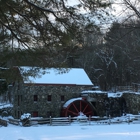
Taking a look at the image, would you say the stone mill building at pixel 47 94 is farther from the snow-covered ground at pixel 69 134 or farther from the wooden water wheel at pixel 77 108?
the snow-covered ground at pixel 69 134

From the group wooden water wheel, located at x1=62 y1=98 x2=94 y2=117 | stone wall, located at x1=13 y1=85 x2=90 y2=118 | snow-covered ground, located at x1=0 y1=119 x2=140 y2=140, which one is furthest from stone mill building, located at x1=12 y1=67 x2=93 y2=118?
snow-covered ground, located at x1=0 y1=119 x2=140 y2=140

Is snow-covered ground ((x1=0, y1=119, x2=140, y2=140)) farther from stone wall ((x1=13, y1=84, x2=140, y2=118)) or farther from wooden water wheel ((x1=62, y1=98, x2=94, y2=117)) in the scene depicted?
stone wall ((x1=13, y1=84, x2=140, y2=118))

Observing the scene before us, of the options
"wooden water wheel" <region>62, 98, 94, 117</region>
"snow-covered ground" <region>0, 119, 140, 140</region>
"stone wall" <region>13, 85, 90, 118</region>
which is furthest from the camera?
"stone wall" <region>13, 85, 90, 118</region>

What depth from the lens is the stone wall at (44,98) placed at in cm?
3136

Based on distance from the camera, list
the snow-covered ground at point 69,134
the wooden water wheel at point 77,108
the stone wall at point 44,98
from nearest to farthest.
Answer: the snow-covered ground at point 69,134 → the wooden water wheel at point 77,108 → the stone wall at point 44,98

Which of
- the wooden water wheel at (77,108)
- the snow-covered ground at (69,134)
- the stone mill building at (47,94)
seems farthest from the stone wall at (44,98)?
the snow-covered ground at (69,134)

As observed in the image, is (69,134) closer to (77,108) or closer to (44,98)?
(77,108)

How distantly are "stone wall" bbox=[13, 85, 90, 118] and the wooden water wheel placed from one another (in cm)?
106

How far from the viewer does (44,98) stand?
104 ft

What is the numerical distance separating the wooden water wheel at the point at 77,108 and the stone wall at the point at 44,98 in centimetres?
106

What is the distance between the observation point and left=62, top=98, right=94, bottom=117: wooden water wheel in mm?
30844

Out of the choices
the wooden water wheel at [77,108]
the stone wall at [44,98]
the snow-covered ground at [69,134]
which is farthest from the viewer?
the stone wall at [44,98]

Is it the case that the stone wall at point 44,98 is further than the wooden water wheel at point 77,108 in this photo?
Yes

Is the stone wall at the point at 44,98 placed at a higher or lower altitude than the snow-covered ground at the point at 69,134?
higher
